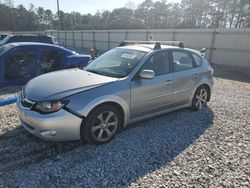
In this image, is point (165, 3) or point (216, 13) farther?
point (165, 3)

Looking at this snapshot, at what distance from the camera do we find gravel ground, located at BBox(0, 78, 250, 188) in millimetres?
2943

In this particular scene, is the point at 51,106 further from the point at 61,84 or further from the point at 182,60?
the point at 182,60

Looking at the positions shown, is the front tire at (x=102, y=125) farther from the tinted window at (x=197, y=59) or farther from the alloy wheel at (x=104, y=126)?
the tinted window at (x=197, y=59)

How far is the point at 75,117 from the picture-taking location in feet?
11.0

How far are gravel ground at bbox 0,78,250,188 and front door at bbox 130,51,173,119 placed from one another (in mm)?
431

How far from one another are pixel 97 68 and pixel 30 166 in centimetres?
213

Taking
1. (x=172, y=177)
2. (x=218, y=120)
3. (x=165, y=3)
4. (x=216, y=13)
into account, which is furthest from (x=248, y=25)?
(x=172, y=177)

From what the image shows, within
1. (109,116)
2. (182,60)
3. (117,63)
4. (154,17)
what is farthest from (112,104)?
(154,17)

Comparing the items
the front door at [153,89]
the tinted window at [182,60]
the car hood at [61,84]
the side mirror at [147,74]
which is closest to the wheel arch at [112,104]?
the front door at [153,89]

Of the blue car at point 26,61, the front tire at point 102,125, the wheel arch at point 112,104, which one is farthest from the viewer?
the blue car at point 26,61

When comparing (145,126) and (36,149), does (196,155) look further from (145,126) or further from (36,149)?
(36,149)

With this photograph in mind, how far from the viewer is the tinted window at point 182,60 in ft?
15.7

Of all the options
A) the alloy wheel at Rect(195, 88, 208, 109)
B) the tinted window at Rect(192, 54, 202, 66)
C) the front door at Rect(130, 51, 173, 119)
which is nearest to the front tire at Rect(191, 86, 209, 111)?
the alloy wheel at Rect(195, 88, 208, 109)

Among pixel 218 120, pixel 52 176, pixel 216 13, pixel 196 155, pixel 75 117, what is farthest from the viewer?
pixel 216 13
